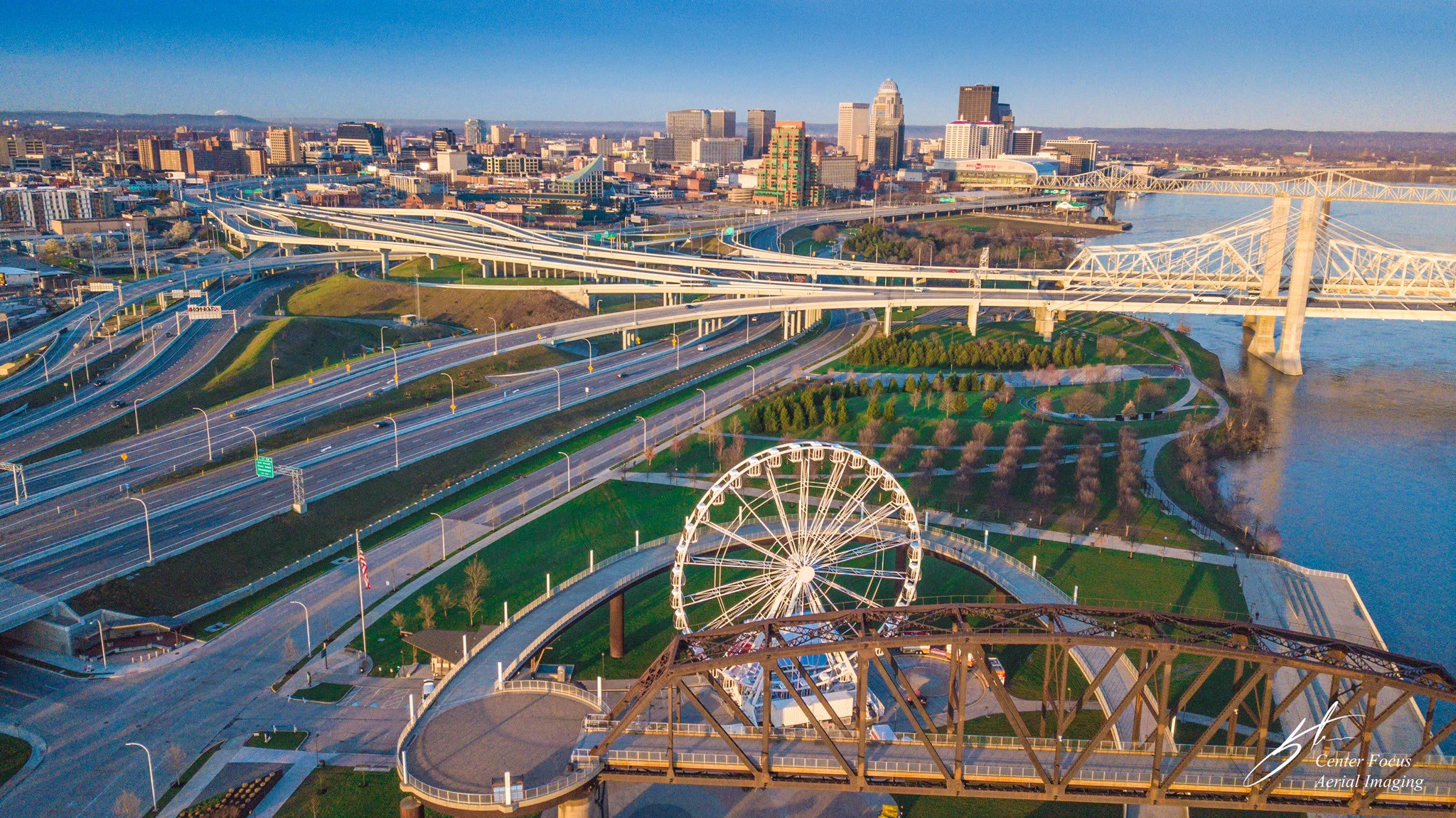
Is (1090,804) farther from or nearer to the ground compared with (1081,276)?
nearer to the ground

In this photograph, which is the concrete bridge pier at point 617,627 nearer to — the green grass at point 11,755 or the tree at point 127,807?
the tree at point 127,807

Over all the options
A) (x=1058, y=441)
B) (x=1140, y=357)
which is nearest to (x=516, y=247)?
(x=1140, y=357)

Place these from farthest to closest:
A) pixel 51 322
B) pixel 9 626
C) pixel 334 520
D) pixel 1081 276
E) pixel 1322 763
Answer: pixel 1081 276 < pixel 51 322 < pixel 334 520 < pixel 9 626 < pixel 1322 763

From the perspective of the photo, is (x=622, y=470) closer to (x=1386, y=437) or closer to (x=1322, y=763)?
(x=1322, y=763)

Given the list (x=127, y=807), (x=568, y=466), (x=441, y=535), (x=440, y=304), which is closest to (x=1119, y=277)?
(x=568, y=466)

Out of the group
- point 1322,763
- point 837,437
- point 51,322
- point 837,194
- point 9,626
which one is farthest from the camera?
point 837,194

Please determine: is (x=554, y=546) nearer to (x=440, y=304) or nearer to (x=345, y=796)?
(x=345, y=796)

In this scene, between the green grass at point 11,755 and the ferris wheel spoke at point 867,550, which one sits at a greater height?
the ferris wheel spoke at point 867,550

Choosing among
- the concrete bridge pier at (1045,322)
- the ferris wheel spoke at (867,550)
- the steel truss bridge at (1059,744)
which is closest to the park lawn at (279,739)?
the steel truss bridge at (1059,744)
